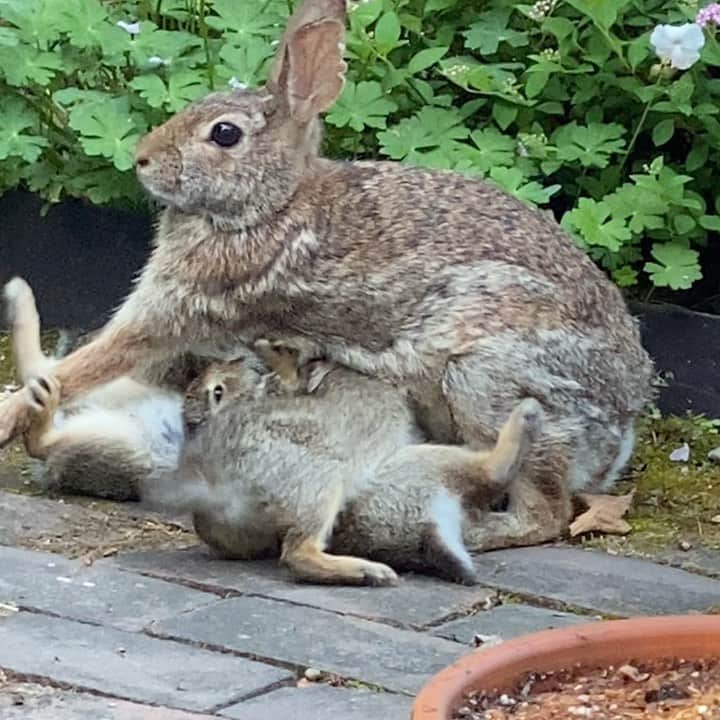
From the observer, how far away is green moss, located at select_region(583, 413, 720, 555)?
15.3ft

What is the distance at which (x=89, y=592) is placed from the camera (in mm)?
4031

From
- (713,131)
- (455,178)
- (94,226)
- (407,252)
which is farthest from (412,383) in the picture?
(94,226)

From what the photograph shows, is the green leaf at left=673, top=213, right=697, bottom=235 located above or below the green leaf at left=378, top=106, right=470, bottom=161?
below

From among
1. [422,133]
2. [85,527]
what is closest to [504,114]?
[422,133]

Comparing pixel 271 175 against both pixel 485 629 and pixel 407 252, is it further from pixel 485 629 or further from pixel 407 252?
pixel 485 629

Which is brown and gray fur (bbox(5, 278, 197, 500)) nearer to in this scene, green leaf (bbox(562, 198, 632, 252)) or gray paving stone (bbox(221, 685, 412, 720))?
gray paving stone (bbox(221, 685, 412, 720))

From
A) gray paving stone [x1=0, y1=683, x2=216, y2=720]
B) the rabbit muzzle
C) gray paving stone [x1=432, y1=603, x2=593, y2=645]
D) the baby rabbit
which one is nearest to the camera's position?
gray paving stone [x1=0, y1=683, x2=216, y2=720]

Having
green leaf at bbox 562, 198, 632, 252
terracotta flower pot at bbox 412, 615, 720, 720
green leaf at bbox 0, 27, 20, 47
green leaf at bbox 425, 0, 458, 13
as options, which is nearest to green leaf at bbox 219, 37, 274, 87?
green leaf at bbox 425, 0, 458, 13

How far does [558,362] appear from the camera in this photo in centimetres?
465

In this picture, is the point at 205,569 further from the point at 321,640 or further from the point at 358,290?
the point at 358,290

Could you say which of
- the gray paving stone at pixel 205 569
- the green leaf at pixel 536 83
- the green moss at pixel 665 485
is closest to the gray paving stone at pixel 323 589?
the gray paving stone at pixel 205 569

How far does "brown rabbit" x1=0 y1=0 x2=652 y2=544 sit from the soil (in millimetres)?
1526

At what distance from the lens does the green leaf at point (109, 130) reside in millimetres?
5641

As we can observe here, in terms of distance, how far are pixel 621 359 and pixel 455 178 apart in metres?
0.64
